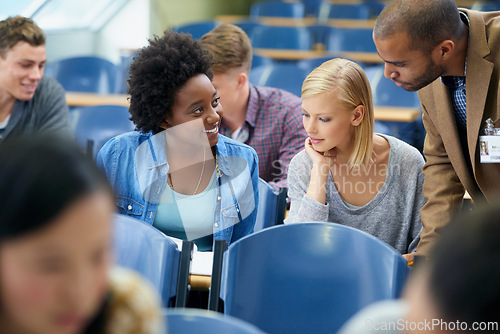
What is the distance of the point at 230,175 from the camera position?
2.16 meters

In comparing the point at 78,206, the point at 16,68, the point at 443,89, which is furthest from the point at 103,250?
the point at 16,68

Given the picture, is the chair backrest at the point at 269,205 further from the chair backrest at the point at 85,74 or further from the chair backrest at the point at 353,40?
the chair backrest at the point at 353,40

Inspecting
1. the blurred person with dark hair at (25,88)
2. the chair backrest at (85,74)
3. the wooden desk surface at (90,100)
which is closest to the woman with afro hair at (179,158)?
the blurred person with dark hair at (25,88)

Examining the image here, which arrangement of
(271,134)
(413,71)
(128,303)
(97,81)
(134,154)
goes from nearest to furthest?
(128,303)
(413,71)
(134,154)
(271,134)
(97,81)

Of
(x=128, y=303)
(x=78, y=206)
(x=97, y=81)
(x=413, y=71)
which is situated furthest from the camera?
(x=97, y=81)

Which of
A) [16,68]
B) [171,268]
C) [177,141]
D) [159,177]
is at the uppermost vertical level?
[16,68]

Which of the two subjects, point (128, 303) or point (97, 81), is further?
point (97, 81)

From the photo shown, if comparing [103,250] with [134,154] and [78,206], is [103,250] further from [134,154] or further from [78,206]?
[134,154]

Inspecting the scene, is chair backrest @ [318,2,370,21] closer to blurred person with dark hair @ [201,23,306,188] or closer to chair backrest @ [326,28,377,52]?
chair backrest @ [326,28,377,52]

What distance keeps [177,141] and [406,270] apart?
100cm

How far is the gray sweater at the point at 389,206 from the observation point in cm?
206

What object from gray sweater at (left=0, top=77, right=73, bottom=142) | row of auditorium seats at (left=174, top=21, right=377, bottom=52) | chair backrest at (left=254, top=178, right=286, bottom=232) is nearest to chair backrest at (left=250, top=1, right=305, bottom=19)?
row of auditorium seats at (left=174, top=21, right=377, bottom=52)

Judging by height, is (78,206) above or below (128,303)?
above

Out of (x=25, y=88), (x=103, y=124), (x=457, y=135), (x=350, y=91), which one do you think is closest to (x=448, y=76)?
(x=457, y=135)
